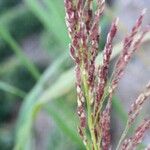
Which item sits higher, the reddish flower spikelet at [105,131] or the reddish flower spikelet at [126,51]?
the reddish flower spikelet at [126,51]

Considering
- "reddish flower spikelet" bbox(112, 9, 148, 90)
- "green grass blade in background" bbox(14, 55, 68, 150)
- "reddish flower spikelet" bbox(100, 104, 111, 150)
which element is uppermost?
"green grass blade in background" bbox(14, 55, 68, 150)

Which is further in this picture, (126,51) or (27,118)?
(27,118)

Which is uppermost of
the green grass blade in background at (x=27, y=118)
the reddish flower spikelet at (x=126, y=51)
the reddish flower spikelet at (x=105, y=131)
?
the green grass blade in background at (x=27, y=118)

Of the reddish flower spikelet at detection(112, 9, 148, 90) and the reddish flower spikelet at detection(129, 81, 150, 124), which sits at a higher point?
the reddish flower spikelet at detection(112, 9, 148, 90)

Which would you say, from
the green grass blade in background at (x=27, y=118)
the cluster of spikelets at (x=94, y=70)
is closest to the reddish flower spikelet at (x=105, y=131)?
the cluster of spikelets at (x=94, y=70)

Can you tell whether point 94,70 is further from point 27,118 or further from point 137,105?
point 27,118

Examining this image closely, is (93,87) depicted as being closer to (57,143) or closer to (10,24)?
(57,143)

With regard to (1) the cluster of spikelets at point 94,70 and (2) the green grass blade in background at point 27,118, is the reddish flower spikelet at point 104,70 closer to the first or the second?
(1) the cluster of spikelets at point 94,70

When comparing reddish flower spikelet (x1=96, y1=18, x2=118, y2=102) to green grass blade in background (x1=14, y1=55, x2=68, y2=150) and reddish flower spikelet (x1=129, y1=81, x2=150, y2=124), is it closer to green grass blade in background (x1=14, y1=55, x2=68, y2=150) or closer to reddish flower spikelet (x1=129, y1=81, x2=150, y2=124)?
reddish flower spikelet (x1=129, y1=81, x2=150, y2=124)

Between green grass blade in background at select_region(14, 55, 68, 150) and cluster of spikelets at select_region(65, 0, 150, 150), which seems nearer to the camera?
cluster of spikelets at select_region(65, 0, 150, 150)

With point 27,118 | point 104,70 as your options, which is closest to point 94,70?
point 104,70

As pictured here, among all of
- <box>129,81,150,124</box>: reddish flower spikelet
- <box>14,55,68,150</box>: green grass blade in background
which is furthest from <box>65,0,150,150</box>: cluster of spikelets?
<box>14,55,68,150</box>: green grass blade in background
